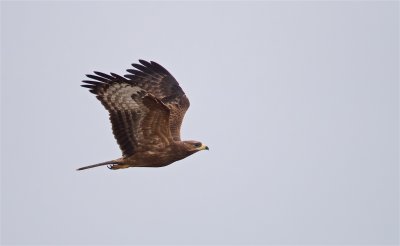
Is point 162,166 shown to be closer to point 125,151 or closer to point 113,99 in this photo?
point 125,151

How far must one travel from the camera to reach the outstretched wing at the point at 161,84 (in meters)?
13.6

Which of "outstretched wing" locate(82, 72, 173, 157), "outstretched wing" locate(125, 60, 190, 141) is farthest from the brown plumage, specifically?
"outstretched wing" locate(125, 60, 190, 141)

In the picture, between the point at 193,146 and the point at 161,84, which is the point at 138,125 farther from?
the point at 161,84

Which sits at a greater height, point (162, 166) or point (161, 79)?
point (161, 79)

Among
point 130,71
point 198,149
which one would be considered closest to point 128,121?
point 198,149

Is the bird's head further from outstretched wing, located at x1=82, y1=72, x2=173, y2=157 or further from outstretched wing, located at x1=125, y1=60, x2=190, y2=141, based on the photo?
outstretched wing, located at x1=125, y1=60, x2=190, y2=141

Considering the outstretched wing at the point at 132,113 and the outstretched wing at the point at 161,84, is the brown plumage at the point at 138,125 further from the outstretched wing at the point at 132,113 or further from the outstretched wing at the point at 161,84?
the outstretched wing at the point at 161,84

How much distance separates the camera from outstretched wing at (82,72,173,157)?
11094 mm

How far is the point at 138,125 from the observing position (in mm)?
11539

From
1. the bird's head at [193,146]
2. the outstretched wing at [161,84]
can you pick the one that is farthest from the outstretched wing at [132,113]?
the outstretched wing at [161,84]

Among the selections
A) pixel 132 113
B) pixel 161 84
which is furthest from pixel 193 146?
pixel 161 84

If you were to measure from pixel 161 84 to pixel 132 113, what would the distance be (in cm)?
266

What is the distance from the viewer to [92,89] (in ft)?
37.1

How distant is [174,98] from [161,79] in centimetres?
47
